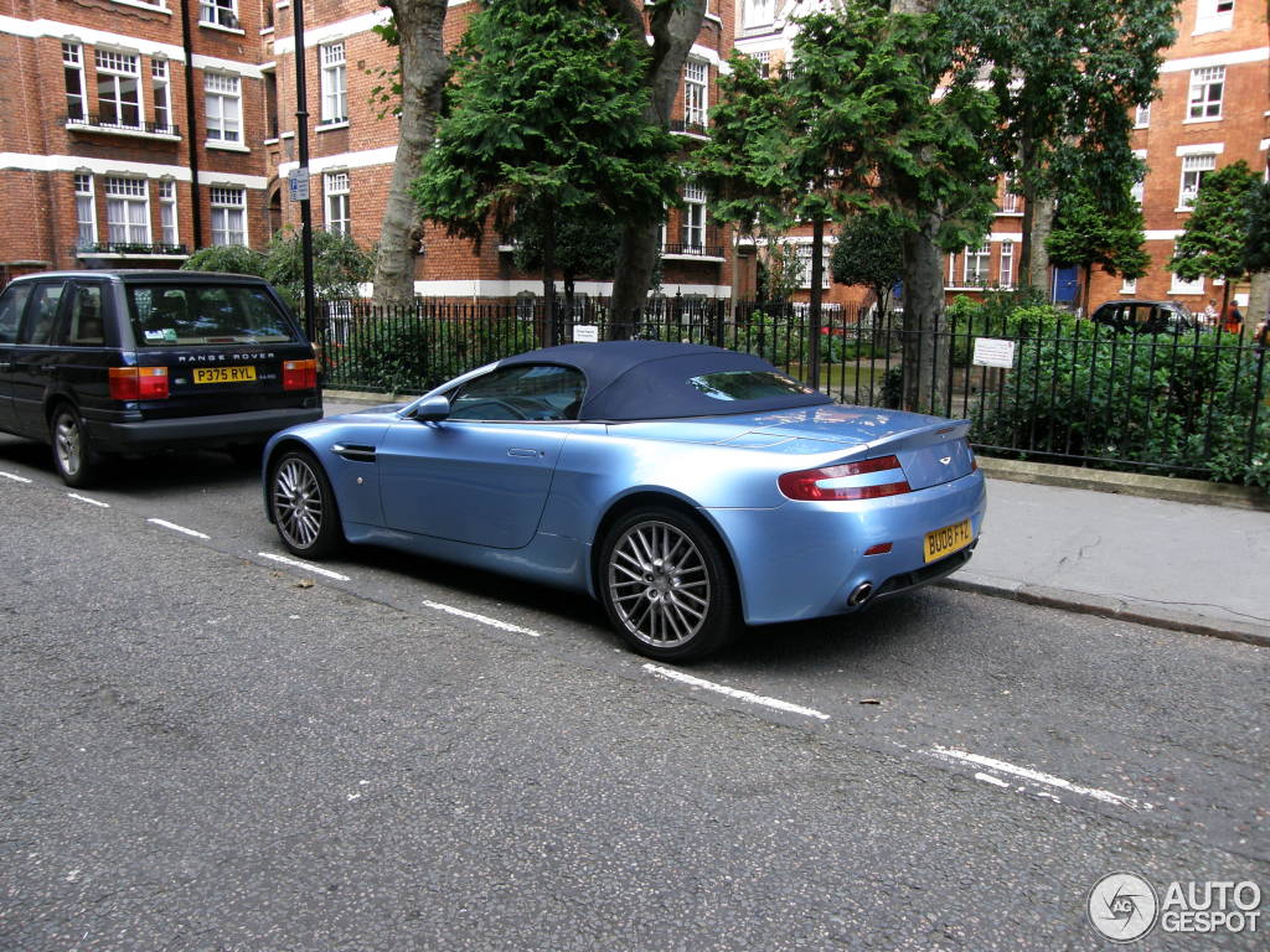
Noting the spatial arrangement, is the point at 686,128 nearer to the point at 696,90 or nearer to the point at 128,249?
the point at 696,90

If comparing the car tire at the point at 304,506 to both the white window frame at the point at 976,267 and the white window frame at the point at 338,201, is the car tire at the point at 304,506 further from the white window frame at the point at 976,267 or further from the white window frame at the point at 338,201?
the white window frame at the point at 976,267

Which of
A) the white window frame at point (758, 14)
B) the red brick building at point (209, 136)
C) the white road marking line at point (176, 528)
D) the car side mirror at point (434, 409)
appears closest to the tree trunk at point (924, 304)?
the car side mirror at point (434, 409)

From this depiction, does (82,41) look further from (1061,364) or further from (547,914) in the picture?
(547,914)

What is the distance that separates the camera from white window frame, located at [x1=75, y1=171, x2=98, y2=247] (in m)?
30.8

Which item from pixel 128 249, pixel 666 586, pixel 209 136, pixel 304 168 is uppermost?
pixel 209 136

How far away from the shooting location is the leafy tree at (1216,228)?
34.6 metres

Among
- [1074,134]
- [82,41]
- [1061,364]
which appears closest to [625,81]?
[1061,364]

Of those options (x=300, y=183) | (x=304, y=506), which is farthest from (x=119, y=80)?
(x=304, y=506)

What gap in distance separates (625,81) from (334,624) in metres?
8.52

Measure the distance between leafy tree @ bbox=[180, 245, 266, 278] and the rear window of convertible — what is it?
1596cm

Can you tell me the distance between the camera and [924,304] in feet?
43.9

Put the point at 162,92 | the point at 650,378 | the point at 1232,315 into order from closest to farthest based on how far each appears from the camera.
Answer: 1. the point at 650,378
2. the point at 162,92
3. the point at 1232,315

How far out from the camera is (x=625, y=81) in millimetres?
11891

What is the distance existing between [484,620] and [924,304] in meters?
9.58
